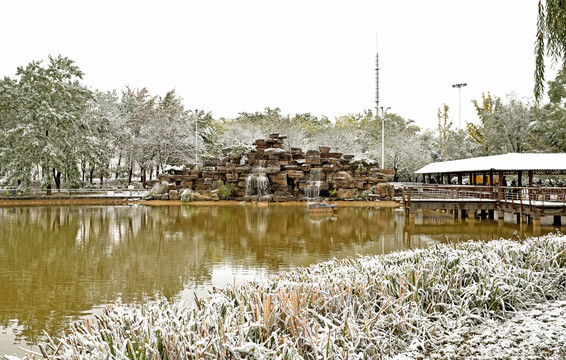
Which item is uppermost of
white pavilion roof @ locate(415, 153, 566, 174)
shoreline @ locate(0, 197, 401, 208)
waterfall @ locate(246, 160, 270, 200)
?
white pavilion roof @ locate(415, 153, 566, 174)

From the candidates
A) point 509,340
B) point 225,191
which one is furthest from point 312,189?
point 509,340

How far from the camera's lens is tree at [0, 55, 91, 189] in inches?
998

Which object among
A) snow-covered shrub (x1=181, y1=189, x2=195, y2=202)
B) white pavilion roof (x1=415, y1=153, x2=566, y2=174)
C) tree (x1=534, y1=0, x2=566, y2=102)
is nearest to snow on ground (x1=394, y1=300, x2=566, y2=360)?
tree (x1=534, y1=0, x2=566, y2=102)

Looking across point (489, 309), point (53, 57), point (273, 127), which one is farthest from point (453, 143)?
point (489, 309)

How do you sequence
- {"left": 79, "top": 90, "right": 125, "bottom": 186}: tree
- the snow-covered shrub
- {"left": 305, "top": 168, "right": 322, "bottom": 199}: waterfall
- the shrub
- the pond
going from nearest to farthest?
the pond
the snow-covered shrub
the shrub
{"left": 305, "top": 168, "right": 322, "bottom": 199}: waterfall
{"left": 79, "top": 90, "right": 125, "bottom": 186}: tree

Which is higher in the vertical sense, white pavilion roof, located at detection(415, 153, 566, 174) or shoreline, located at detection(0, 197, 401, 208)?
white pavilion roof, located at detection(415, 153, 566, 174)

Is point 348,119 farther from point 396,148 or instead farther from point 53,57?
point 53,57

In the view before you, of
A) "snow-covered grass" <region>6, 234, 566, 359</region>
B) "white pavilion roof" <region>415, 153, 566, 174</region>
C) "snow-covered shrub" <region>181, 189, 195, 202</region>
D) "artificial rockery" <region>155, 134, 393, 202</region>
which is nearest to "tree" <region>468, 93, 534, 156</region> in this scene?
"artificial rockery" <region>155, 134, 393, 202</region>

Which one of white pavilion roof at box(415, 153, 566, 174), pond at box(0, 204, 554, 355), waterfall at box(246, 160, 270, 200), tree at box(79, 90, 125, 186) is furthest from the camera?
tree at box(79, 90, 125, 186)

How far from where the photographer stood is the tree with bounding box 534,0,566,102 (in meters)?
5.31

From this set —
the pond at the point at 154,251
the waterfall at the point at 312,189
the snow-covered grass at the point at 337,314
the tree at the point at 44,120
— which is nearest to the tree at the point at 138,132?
the tree at the point at 44,120

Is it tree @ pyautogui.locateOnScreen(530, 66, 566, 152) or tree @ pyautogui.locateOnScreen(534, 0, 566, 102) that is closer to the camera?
tree @ pyautogui.locateOnScreen(534, 0, 566, 102)

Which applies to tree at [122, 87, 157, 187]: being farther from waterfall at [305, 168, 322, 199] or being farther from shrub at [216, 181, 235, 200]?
waterfall at [305, 168, 322, 199]

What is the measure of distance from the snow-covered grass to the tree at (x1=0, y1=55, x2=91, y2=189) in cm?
2603
